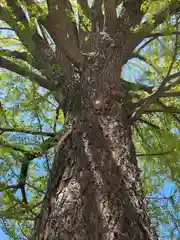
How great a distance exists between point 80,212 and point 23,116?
0.97 metres

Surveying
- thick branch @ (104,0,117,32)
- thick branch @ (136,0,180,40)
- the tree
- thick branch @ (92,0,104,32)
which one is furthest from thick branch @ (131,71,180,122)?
thick branch @ (92,0,104,32)

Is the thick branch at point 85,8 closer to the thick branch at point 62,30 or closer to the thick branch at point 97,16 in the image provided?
the thick branch at point 97,16

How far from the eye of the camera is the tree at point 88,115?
1.33 metres

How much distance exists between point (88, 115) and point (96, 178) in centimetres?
48

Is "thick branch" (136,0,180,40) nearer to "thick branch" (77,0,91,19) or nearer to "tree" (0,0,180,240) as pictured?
"tree" (0,0,180,240)

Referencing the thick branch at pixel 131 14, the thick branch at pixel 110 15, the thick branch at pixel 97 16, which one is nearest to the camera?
the thick branch at pixel 110 15

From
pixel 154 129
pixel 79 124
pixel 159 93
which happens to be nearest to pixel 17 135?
pixel 79 124

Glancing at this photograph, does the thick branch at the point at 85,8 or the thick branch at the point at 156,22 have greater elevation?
the thick branch at the point at 85,8

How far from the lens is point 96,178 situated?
1445mm

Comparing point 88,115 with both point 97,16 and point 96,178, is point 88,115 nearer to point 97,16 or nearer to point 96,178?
point 96,178

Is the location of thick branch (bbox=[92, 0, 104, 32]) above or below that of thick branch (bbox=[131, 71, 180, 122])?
above

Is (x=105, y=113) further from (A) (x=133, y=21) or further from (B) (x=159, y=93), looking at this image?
(A) (x=133, y=21)

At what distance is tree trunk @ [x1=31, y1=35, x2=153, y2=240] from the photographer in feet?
4.17

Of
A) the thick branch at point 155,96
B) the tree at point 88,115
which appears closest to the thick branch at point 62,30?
the tree at point 88,115
